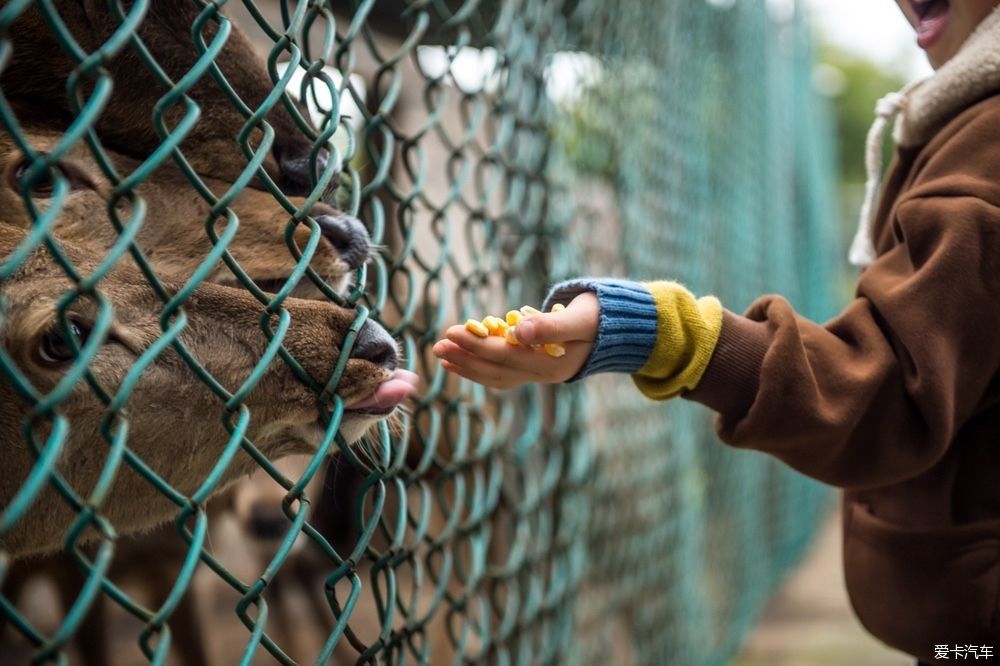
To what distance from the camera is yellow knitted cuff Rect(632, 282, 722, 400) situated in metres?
1.79

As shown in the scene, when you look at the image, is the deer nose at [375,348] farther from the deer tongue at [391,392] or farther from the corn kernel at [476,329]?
the corn kernel at [476,329]

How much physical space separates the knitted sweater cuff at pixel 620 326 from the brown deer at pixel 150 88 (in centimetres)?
100

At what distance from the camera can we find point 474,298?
2.62 m

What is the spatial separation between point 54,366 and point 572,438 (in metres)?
1.98

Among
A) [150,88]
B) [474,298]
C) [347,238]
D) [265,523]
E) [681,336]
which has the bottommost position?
[265,523]

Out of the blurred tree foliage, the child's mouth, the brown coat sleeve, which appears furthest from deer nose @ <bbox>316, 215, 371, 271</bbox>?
the blurred tree foliage

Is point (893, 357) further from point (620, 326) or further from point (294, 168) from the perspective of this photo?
point (294, 168)

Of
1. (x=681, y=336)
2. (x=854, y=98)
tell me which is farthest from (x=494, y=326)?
(x=854, y=98)

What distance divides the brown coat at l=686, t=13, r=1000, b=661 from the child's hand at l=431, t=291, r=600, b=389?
270 mm

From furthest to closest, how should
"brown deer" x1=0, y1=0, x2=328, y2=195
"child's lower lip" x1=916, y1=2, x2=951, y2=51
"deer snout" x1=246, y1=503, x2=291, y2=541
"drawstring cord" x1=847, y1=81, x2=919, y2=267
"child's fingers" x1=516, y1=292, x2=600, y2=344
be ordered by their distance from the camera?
"deer snout" x1=246, y1=503, x2=291, y2=541, "brown deer" x1=0, y1=0, x2=328, y2=195, "drawstring cord" x1=847, y1=81, x2=919, y2=267, "child's lower lip" x1=916, y1=2, x2=951, y2=51, "child's fingers" x1=516, y1=292, x2=600, y2=344

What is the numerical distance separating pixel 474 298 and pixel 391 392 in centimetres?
97

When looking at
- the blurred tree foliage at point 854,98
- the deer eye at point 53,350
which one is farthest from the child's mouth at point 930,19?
the blurred tree foliage at point 854,98

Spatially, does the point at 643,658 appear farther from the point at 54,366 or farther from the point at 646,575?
the point at 54,366

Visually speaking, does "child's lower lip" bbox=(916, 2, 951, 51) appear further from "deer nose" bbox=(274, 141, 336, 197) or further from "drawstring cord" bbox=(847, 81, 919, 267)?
"deer nose" bbox=(274, 141, 336, 197)
